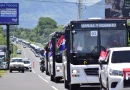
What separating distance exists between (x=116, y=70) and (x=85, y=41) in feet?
17.7

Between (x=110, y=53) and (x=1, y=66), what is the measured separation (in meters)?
60.1

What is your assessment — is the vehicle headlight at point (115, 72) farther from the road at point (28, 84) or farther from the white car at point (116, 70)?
the road at point (28, 84)

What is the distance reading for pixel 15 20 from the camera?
8456 centimetres

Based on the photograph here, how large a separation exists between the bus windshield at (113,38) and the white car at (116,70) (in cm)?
289

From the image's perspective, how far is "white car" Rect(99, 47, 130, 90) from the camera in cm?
1811

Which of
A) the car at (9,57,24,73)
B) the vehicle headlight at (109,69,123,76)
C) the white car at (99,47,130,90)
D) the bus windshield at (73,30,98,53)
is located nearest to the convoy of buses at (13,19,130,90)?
the bus windshield at (73,30,98,53)

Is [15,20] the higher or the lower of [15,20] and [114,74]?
the higher

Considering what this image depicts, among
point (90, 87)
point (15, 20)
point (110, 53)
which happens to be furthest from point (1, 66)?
point (110, 53)

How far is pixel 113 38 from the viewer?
23.7 m

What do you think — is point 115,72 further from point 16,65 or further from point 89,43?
point 16,65

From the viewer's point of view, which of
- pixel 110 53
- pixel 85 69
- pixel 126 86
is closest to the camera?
pixel 126 86

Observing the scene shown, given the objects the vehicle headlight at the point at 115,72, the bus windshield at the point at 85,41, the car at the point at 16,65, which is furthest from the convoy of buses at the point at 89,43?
→ the car at the point at 16,65

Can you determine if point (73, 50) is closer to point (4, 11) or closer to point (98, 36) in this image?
point (98, 36)

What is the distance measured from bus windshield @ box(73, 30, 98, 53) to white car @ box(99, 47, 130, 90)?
278 cm
